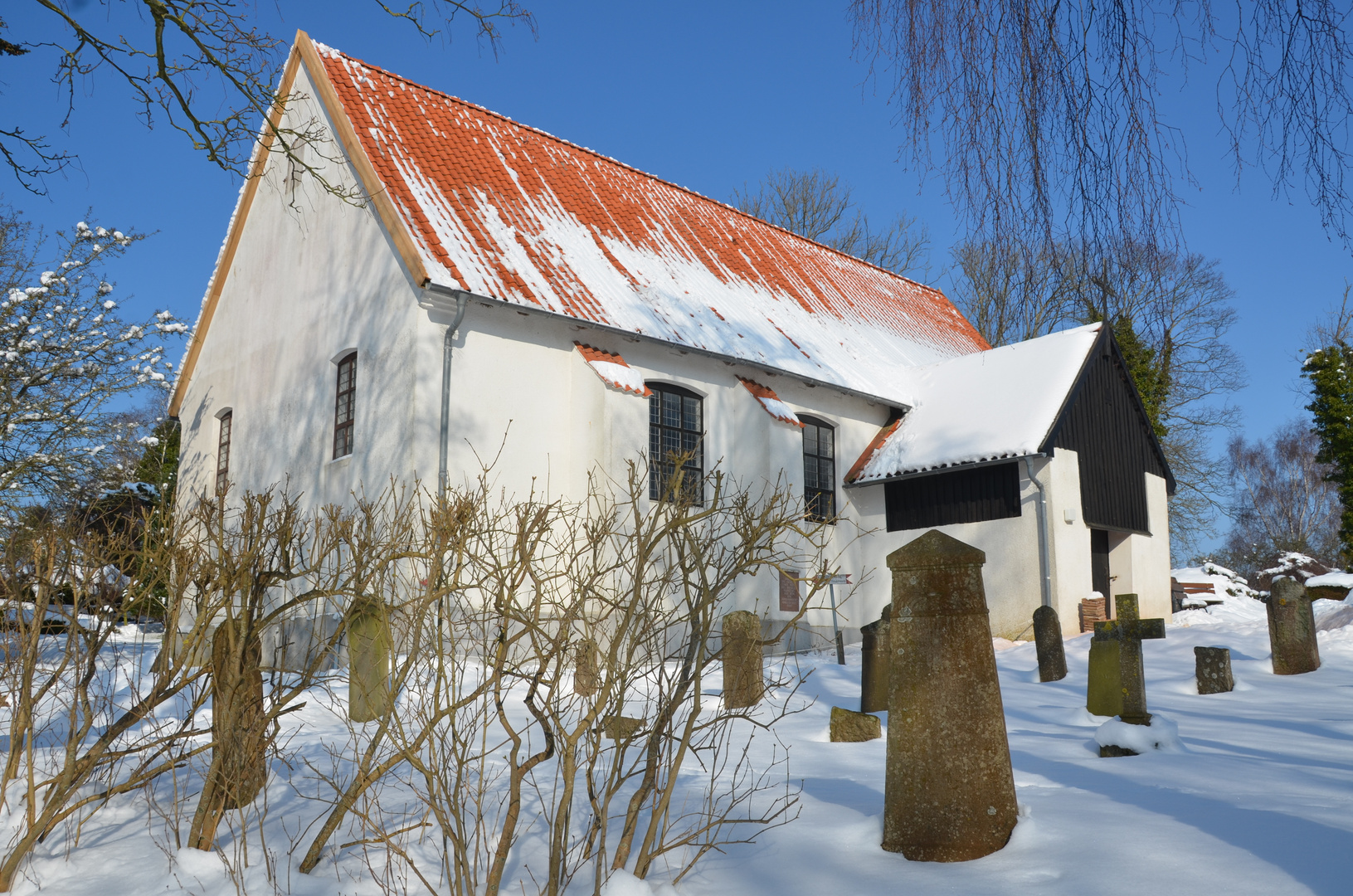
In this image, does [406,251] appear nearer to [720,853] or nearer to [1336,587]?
[720,853]

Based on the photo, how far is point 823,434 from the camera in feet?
63.2

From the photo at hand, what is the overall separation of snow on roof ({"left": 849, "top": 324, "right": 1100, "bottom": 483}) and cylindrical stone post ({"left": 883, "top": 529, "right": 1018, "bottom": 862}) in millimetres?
12789

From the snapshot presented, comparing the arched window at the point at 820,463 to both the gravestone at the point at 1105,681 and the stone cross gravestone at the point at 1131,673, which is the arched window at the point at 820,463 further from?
the stone cross gravestone at the point at 1131,673

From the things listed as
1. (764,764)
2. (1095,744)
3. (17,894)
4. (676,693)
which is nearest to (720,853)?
(676,693)

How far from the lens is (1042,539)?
16.7 metres

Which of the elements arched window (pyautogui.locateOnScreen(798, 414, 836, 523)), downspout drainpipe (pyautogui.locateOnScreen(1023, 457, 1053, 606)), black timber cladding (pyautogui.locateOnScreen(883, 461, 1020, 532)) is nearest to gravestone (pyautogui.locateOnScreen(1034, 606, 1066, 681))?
downspout drainpipe (pyautogui.locateOnScreen(1023, 457, 1053, 606))

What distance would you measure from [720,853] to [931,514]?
14.2 meters

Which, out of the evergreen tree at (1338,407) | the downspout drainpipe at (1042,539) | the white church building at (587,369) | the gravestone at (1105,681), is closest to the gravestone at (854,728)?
the gravestone at (1105,681)

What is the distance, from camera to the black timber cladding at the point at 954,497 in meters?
17.4

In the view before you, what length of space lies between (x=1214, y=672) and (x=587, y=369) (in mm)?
8955

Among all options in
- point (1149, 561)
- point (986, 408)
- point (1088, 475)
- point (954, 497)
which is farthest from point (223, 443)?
point (1149, 561)

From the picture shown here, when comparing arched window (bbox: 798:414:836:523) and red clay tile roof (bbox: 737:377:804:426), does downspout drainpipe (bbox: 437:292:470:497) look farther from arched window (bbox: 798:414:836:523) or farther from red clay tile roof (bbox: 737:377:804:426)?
arched window (bbox: 798:414:836:523)

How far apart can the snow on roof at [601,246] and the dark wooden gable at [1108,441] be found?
3283 millimetres

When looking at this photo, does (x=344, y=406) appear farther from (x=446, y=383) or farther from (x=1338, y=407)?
(x=1338, y=407)
